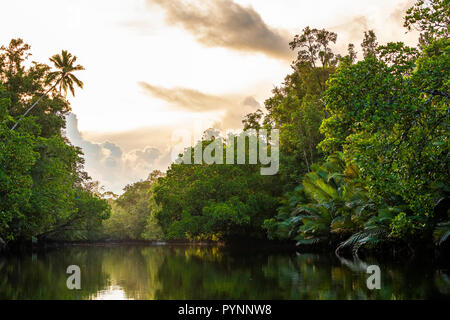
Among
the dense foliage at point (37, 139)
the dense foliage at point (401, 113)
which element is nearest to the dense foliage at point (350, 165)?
the dense foliage at point (401, 113)

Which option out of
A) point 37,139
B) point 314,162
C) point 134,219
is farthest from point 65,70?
point 134,219

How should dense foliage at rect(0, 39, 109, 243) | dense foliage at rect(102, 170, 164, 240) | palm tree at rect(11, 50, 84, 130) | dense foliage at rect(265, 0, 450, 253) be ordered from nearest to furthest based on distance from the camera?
dense foliage at rect(265, 0, 450, 253), dense foliage at rect(0, 39, 109, 243), palm tree at rect(11, 50, 84, 130), dense foliage at rect(102, 170, 164, 240)

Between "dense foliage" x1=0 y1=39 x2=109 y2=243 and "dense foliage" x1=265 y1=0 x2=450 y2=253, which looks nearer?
"dense foliage" x1=265 y1=0 x2=450 y2=253

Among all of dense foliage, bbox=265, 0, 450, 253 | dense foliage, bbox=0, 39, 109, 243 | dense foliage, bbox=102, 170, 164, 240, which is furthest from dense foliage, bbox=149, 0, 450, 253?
dense foliage, bbox=102, 170, 164, 240

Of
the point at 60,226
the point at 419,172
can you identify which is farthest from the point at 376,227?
the point at 60,226

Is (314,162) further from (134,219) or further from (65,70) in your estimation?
A: (134,219)

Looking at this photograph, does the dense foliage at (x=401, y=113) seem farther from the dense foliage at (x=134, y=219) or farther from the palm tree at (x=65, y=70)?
the dense foliage at (x=134, y=219)

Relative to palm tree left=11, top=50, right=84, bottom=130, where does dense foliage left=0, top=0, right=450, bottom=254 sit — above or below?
below

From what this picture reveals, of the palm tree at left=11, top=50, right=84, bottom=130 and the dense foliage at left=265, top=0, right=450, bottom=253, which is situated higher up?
the palm tree at left=11, top=50, right=84, bottom=130

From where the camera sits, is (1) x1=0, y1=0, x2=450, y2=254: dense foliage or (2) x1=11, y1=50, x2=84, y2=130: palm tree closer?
(1) x1=0, y1=0, x2=450, y2=254: dense foliage

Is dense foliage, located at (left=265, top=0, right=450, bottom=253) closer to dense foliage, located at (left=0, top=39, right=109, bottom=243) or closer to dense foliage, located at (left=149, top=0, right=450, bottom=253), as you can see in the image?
dense foliage, located at (left=149, top=0, right=450, bottom=253)

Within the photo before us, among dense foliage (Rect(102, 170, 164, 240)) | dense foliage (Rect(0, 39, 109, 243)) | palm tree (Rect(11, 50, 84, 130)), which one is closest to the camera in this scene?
dense foliage (Rect(0, 39, 109, 243))
